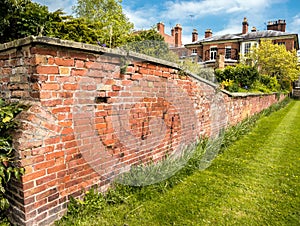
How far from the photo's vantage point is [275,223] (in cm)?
252

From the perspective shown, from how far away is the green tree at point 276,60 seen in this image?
23.1 meters

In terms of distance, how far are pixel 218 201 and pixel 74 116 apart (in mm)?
2214

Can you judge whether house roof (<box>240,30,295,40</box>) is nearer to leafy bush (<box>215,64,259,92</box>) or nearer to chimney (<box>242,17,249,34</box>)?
chimney (<box>242,17,249,34</box>)

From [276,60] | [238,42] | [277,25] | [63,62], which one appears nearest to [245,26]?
[238,42]

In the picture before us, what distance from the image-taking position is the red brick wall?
2008 millimetres

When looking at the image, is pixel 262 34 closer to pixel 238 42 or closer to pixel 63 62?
pixel 238 42

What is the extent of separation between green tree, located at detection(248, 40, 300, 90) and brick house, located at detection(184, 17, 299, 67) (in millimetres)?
4693

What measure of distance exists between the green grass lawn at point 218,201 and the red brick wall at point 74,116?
1.24 ft

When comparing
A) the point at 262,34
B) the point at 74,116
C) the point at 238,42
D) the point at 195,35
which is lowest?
the point at 74,116

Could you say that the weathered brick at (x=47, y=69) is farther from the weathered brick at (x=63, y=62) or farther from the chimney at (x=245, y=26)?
the chimney at (x=245, y=26)

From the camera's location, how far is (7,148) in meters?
1.93

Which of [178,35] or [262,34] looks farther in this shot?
[178,35]

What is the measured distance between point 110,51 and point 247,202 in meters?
2.71

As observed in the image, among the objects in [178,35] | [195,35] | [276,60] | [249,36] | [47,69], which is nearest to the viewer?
[47,69]
